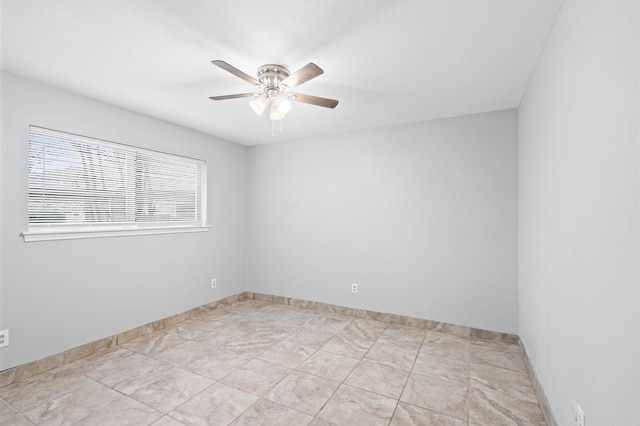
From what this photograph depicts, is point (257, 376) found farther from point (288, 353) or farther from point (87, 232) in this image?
point (87, 232)

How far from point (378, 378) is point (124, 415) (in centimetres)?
181

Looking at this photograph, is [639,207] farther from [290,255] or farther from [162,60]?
[290,255]

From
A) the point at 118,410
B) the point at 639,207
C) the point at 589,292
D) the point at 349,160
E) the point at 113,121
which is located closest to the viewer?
the point at 639,207

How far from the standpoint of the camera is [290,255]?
13.8 ft

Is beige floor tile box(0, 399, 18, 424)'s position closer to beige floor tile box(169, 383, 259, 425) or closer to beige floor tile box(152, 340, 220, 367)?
beige floor tile box(152, 340, 220, 367)

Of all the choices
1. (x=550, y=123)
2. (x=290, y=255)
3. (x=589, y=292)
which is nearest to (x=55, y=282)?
(x=290, y=255)

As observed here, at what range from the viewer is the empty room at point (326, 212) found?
136 cm

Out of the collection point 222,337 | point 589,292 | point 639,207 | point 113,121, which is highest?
point 113,121

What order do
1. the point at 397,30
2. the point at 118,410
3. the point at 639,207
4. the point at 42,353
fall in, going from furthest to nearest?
1. the point at 42,353
2. the point at 118,410
3. the point at 397,30
4. the point at 639,207

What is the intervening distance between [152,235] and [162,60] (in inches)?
76.9

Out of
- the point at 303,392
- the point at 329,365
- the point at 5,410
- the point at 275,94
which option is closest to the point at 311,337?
the point at 329,365

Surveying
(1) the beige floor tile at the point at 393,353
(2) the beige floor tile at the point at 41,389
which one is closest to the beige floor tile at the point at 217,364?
(2) the beige floor tile at the point at 41,389

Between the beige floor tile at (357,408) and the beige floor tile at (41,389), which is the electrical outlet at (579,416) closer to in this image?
the beige floor tile at (357,408)

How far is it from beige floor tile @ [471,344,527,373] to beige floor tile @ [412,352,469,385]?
0.20 m
